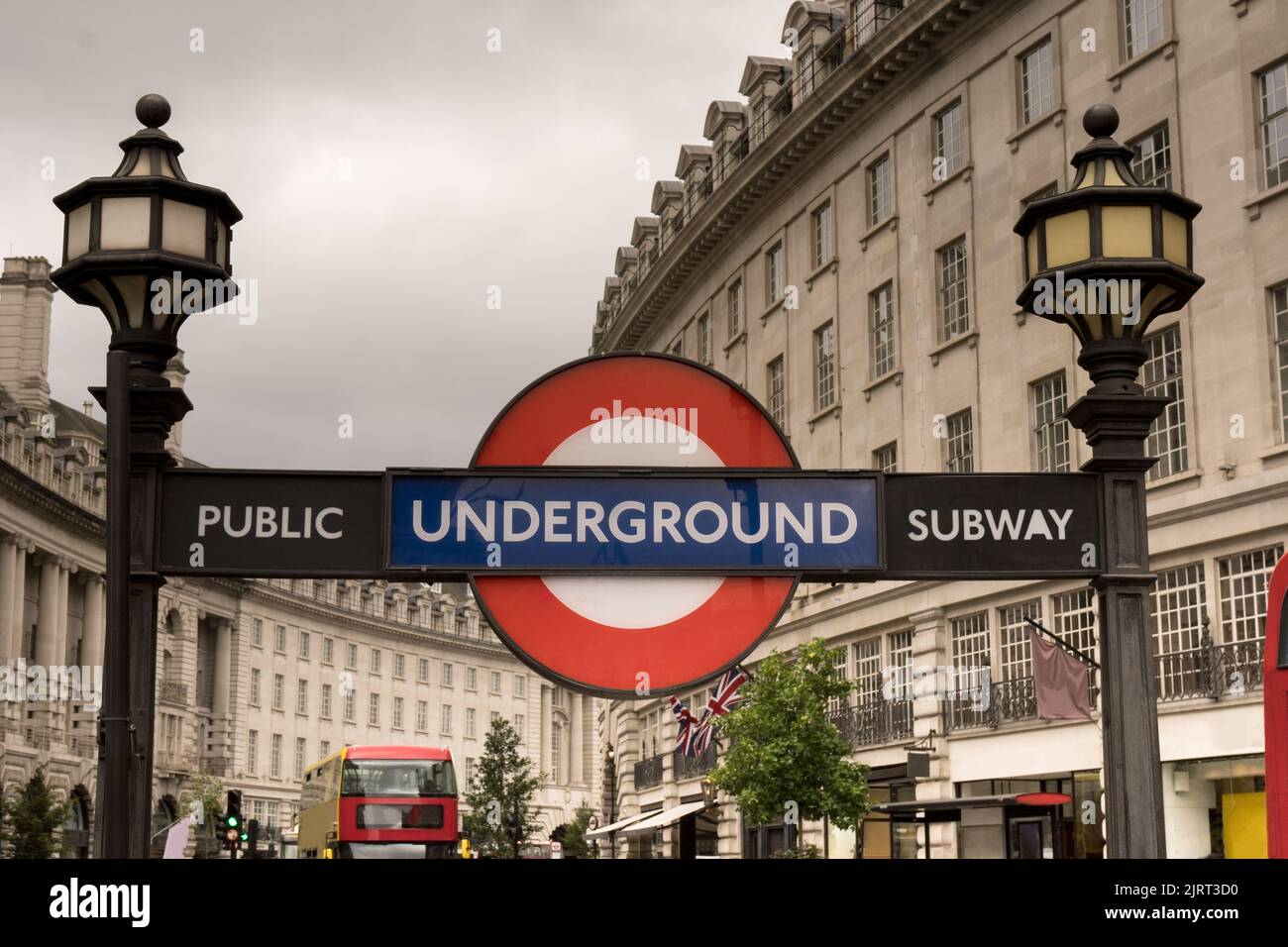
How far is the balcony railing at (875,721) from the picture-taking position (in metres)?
41.3

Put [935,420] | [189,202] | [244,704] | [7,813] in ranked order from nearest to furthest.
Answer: [189,202]
[935,420]
[7,813]
[244,704]

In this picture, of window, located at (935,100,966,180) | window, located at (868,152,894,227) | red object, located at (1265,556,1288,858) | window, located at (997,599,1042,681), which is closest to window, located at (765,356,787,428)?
window, located at (868,152,894,227)

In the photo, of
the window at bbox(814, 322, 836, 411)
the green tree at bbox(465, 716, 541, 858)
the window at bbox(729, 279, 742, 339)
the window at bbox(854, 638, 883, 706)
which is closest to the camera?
the window at bbox(854, 638, 883, 706)

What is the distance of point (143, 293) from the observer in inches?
174

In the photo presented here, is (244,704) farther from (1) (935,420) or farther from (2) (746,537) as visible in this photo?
(2) (746,537)

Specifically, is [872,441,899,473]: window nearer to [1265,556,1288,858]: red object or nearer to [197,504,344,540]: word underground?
[1265,556,1288,858]: red object

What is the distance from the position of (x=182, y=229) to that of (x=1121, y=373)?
8.74ft

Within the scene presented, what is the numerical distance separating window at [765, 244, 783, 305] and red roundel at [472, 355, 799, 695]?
153ft

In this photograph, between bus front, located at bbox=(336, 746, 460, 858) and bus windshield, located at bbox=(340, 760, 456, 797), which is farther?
bus windshield, located at bbox=(340, 760, 456, 797)

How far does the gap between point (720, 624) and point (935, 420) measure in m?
36.9

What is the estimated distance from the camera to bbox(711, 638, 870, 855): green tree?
35.6 meters

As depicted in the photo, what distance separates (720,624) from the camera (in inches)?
154

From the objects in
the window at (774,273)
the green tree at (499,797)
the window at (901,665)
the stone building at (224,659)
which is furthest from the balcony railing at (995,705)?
the green tree at (499,797)
